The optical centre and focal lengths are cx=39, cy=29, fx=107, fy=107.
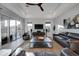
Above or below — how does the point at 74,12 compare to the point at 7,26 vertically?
above

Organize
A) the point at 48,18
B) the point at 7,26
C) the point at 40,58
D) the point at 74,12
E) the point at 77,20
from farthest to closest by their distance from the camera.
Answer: the point at 48,18 < the point at 7,26 < the point at 74,12 < the point at 77,20 < the point at 40,58

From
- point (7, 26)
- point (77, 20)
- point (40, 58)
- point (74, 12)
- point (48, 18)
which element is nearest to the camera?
point (40, 58)

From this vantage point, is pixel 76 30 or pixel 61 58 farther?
pixel 76 30

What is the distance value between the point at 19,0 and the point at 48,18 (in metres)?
10.1

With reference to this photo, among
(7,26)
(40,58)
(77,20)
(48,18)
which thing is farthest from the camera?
(48,18)

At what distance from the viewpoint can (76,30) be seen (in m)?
5.46

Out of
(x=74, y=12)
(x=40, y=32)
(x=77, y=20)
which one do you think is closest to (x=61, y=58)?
(x=77, y=20)

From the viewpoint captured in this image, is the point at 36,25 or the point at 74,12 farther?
the point at 36,25

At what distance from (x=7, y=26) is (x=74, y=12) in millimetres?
3814

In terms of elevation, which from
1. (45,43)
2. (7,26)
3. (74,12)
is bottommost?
(45,43)

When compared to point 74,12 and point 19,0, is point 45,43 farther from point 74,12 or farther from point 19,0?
point 19,0

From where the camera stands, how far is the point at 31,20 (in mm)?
11211

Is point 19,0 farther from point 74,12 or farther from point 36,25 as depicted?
point 36,25

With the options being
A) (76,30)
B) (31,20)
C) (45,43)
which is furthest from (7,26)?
(31,20)
